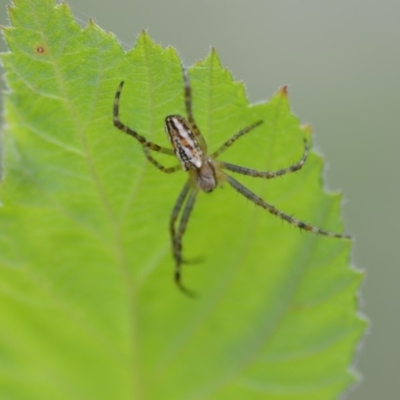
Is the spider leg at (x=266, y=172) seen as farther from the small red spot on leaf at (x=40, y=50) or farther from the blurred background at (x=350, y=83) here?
the blurred background at (x=350, y=83)

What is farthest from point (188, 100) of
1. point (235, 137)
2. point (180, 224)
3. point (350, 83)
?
point (350, 83)

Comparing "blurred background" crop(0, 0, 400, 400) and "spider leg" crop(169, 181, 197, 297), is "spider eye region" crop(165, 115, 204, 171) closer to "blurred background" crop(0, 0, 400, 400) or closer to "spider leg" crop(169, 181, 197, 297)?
"spider leg" crop(169, 181, 197, 297)

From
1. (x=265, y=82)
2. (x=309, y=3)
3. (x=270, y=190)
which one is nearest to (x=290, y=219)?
(x=270, y=190)

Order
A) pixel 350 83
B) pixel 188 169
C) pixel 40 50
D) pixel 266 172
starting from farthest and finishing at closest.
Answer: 1. pixel 350 83
2. pixel 188 169
3. pixel 266 172
4. pixel 40 50

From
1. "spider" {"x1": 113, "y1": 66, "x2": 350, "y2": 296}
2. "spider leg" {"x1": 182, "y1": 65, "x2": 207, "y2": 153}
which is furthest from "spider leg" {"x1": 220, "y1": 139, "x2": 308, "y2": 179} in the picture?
"spider leg" {"x1": 182, "y1": 65, "x2": 207, "y2": 153}

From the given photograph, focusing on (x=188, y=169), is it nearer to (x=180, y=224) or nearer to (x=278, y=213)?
(x=180, y=224)

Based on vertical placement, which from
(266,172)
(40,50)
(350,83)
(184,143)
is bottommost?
(40,50)
